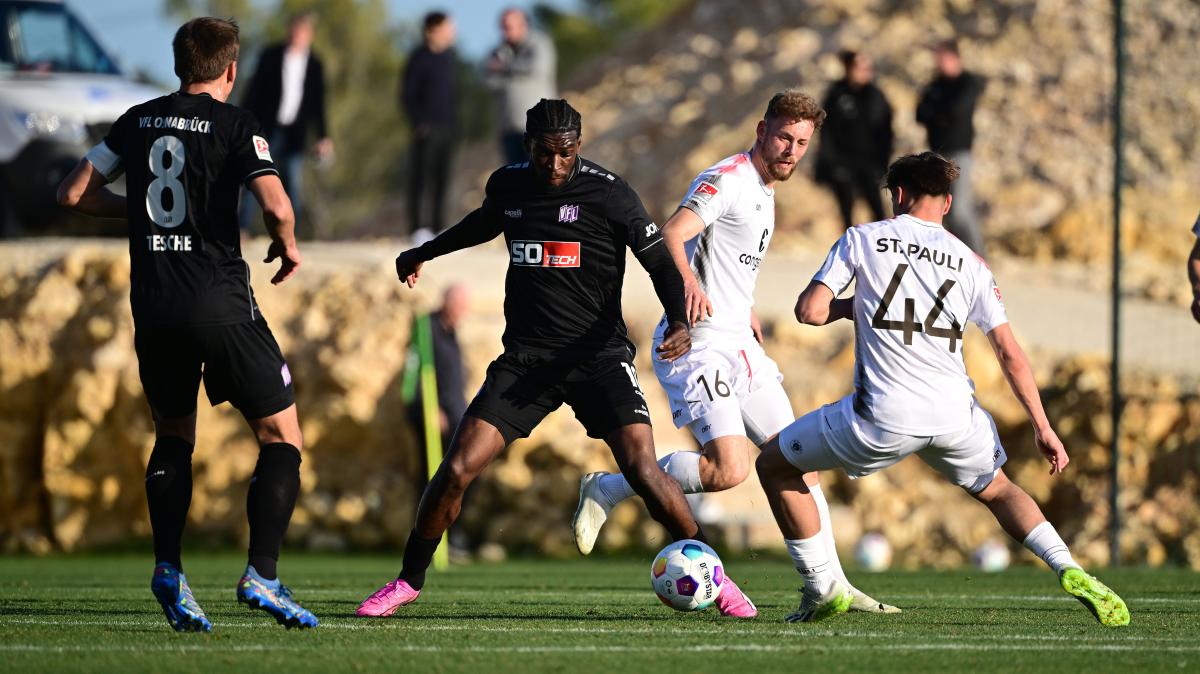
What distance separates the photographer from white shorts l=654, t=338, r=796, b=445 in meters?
8.30

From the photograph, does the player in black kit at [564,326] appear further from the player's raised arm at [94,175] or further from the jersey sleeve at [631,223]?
the player's raised arm at [94,175]

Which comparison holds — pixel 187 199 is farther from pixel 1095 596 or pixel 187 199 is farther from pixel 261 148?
pixel 1095 596

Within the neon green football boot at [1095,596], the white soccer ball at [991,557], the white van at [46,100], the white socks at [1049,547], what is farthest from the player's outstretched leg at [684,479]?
the white van at [46,100]

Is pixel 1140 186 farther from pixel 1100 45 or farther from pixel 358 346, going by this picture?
pixel 358 346

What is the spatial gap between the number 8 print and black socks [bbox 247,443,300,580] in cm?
98

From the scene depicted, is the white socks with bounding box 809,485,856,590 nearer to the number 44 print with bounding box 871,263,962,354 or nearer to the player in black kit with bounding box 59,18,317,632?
the number 44 print with bounding box 871,263,962,354

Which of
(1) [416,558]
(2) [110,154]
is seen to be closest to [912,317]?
(1) [416,558]

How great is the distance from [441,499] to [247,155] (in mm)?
1783

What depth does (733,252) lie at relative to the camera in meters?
8.45

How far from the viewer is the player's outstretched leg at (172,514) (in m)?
6.74

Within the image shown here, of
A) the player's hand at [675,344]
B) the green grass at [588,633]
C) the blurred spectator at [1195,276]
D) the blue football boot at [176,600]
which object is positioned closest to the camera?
the green grass at [588,633]

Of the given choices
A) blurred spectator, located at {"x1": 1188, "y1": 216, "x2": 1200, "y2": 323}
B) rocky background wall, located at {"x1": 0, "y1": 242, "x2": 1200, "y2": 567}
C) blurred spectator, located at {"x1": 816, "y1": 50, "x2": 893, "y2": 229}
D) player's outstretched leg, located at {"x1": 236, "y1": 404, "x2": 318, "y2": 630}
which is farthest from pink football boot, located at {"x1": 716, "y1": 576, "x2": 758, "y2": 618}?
blurred spectator, located at {"x1": 816, "y1": 50, "x2": 893, "y2": 229}

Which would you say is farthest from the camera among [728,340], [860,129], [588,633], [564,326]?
[860,129]

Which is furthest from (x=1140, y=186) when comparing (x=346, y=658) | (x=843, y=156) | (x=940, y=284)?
(x=346, y=658)
